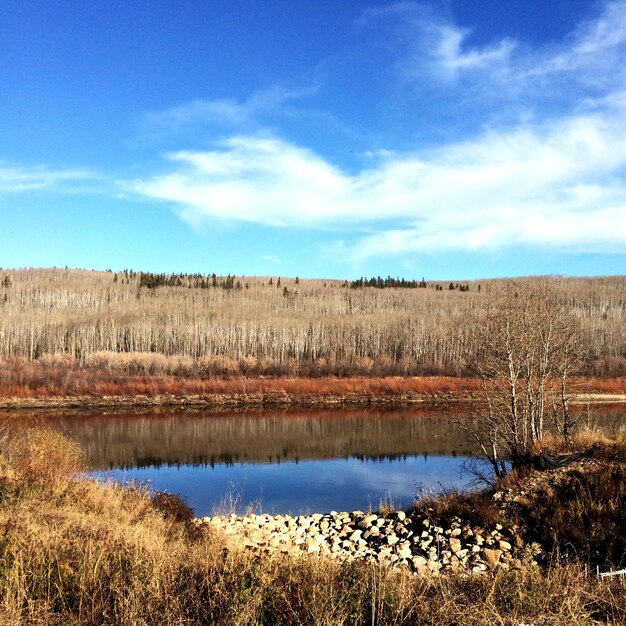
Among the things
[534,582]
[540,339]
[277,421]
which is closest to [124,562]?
[534,582]

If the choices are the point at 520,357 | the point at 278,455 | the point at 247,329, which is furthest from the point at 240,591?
the point at 247,329

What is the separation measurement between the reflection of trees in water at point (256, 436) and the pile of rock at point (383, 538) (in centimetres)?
838

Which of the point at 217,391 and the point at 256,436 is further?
the point at 217,391

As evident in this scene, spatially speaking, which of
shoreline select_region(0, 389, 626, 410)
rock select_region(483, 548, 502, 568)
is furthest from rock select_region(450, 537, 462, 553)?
shoreline select_region(0, 389, 626, 410)

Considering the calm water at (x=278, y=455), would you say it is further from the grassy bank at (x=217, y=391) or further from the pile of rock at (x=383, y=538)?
the grassy bank at (x=217, y=391)

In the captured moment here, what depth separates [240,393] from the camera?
5162 centimetres

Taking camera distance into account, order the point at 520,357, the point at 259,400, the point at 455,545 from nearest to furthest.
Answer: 1. the point at 455,545
2. the point at 520,357
3. the point at 259,400

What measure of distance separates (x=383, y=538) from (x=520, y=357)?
7764 mm

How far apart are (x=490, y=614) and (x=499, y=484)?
32.3ft

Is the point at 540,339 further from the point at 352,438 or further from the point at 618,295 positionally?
the point at 618,295

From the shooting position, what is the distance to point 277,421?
39562 millimetres

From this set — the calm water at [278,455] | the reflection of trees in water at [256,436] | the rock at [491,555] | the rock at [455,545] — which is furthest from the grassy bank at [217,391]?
the rock at [491,555]

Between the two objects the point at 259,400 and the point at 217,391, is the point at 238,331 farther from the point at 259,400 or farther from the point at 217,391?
the point at 259,400

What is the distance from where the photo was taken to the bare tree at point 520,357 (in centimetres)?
1622
